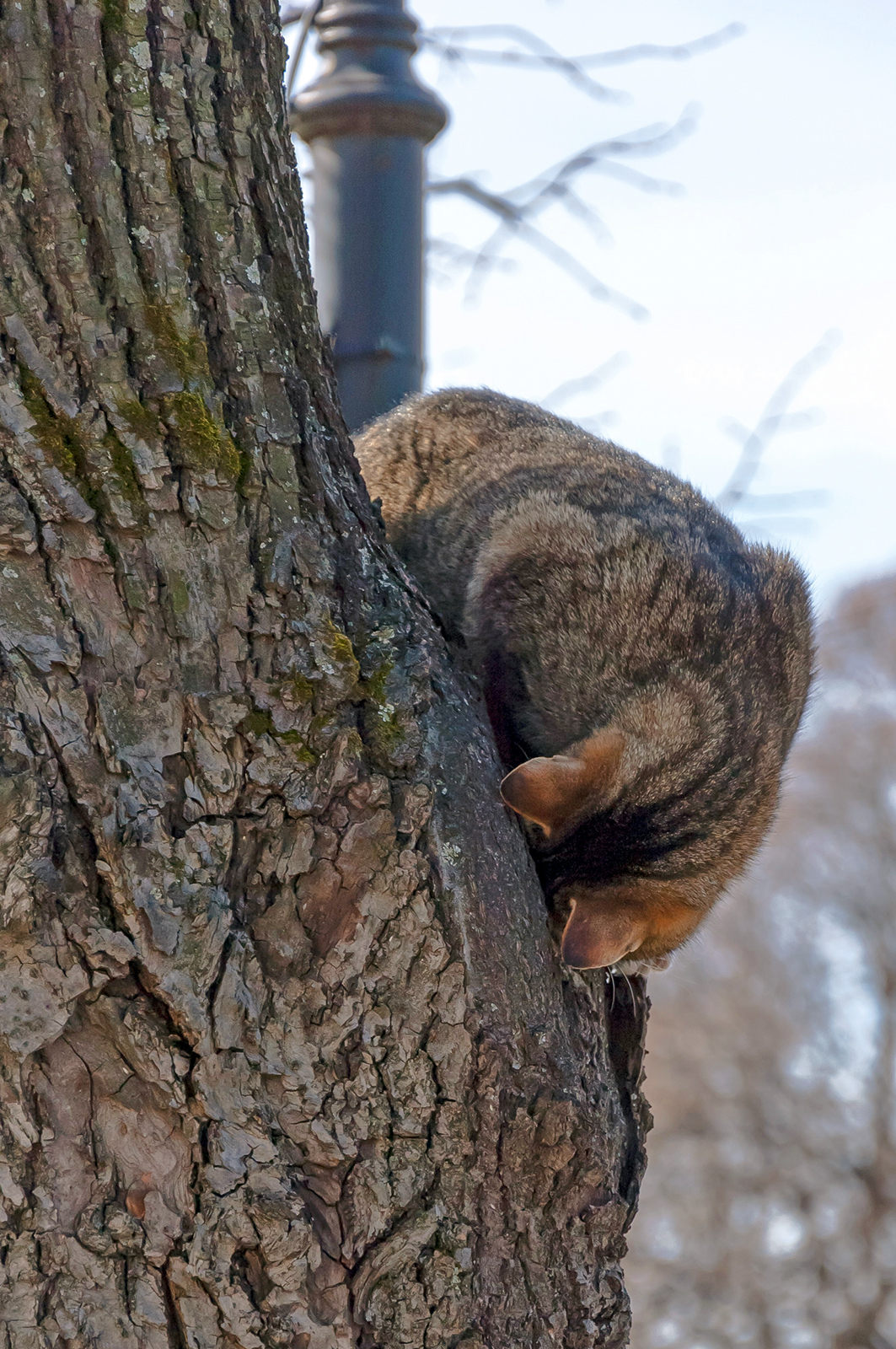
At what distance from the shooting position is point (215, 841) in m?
1.57

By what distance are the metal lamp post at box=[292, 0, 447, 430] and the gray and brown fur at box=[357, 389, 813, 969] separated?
63 cm

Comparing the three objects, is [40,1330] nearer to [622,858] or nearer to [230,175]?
[622,858]

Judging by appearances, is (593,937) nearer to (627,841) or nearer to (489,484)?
(627,841)

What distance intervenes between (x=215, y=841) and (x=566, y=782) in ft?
2.37

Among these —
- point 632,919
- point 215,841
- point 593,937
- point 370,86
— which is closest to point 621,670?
point 632,919

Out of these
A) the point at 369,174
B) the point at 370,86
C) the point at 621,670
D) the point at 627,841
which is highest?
the point at 370,86

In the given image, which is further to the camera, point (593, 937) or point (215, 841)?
point (593, 937)

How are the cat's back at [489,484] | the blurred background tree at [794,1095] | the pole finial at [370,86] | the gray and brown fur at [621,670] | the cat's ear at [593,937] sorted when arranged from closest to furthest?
the cat's ear at [593,937] → the gray and brown fur at [621,670] → the cat's back at [489,484] → the pole finial at [370,86] → the blurred background tree at [794,1095]

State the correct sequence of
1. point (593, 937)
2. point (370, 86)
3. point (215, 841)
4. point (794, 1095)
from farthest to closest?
point (794, 1095), point (370, 86), point (593, 937), point (215, 841)

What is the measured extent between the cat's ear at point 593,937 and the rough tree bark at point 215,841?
0.13m

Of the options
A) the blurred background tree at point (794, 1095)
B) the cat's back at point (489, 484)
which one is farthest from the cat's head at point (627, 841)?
the blurred background tree at point (794, 1095)

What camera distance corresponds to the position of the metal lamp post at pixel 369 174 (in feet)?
10.8

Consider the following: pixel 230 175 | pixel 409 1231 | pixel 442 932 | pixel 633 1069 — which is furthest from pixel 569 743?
pixel 230 175

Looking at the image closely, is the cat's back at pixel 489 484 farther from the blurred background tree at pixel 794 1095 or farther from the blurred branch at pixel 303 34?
the blurred background tree at pixel 794 1095
